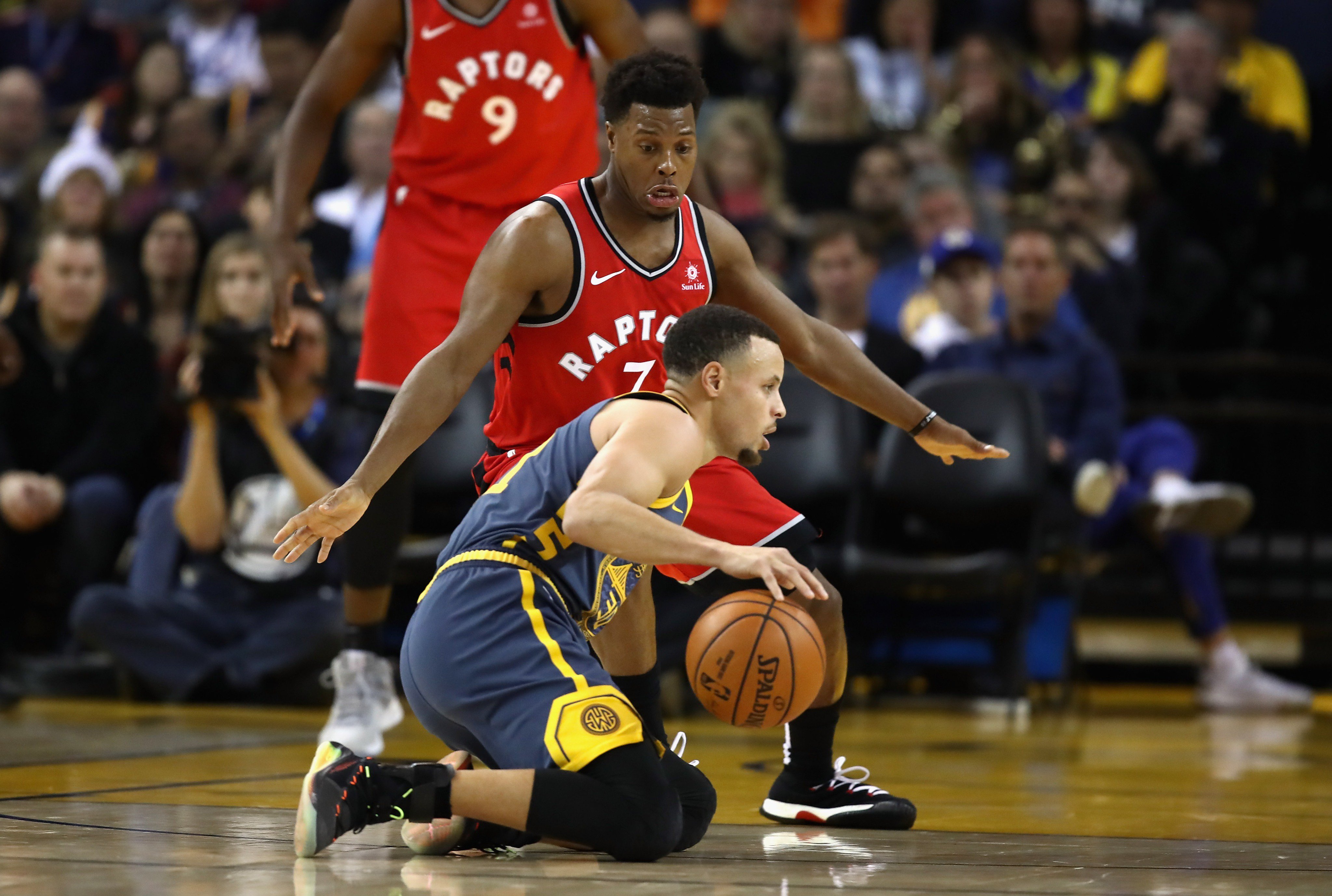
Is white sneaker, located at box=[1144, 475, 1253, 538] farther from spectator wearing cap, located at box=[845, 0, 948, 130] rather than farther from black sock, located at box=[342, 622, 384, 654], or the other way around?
black sock, located at box=[342, 622, 384, 654]

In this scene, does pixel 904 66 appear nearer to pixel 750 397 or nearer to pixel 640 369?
pixel 640 369

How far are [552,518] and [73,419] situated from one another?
537 centimetres

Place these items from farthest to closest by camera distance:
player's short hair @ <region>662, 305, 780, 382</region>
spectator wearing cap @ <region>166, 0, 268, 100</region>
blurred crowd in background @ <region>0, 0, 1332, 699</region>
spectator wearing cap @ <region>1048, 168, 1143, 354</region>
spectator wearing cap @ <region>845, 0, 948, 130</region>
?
spectator wearing cap @ <region>166, 0, 268, 100</region> → spectator wearing cap @ <region>845, 0, 948, 130</region> → spectator wearing cap @ <region>1048, 168, 1143, 354</region> → blurred crowd in background @ <region>0, 0, 1332, 699</region> → player's short hair @ <region>662, 305, 780, 382</region>

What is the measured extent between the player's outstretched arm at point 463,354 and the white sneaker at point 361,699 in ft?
4.84

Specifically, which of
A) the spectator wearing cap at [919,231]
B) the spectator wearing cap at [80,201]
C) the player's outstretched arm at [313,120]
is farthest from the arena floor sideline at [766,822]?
the spectator wearing cap at [80,201]

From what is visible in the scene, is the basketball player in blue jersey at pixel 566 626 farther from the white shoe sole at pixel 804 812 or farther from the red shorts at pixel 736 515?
the white shoe sole at pixel 804 812

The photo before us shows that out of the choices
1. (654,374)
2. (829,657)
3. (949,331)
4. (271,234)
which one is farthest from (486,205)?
(949,331)

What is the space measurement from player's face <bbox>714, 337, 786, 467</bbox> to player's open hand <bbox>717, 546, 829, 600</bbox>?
1.48 ft

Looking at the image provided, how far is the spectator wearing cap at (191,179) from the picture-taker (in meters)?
10.6

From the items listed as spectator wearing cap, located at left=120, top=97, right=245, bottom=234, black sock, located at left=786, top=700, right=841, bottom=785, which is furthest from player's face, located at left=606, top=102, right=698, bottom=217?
spectator wearing cap, located at left=120, top=97, right=245, bottom=234

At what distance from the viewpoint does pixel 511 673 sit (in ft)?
11.5

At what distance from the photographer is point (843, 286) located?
8195mm

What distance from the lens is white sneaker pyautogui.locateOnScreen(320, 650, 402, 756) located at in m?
5.25

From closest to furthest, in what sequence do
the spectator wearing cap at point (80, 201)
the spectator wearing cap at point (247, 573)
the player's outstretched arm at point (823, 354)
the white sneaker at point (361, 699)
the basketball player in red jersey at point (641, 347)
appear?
the basketball player in red jersey at point (641, 347) < the player's outstretched arm at point (823, 354) < the white sneaker at point (361, 699) < the spectator wearing cap at point (247, 573) < the spectator wearing cap at point (80, 201)
